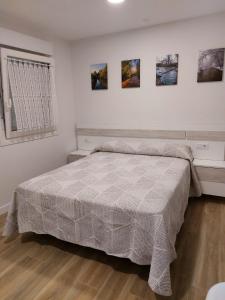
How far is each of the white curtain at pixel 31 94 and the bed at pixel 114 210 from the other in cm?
97

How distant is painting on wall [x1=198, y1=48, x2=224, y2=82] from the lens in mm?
2918

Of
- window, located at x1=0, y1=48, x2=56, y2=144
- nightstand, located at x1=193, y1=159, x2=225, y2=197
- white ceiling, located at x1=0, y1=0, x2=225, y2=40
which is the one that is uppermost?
white ceiling, located at x1=0, y1=0, x2=225, y2=40

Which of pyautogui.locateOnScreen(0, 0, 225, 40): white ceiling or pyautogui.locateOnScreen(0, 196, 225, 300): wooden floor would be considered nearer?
pyautogui.locateOnScreen(0, 196, 225, 300): wooden floor

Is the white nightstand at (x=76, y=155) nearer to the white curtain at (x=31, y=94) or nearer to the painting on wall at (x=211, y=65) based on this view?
the white curtain at (x=31, y=94)

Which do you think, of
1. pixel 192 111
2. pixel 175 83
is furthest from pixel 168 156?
pixel 175 83

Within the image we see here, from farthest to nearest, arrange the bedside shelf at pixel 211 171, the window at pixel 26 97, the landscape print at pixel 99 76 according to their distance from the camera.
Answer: the landscape print at pixel 99 76, the bedside shelf at pixel 211 171, the window at pixel 26 97

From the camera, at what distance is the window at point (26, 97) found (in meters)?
2.76

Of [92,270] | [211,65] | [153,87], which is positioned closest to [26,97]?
[153,87]

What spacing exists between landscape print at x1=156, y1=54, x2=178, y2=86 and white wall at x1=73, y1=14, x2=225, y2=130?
0.07 metres

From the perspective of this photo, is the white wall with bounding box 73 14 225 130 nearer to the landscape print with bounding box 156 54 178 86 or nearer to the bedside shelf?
the landscape print with bounding box 156 54 178 86

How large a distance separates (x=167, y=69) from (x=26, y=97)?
78.3 inches

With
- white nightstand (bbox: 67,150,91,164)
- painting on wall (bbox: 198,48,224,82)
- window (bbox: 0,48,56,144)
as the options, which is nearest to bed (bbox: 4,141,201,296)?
window (bbox: 0,48,56,144)

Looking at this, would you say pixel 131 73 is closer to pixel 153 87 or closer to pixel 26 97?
pixel 153 87

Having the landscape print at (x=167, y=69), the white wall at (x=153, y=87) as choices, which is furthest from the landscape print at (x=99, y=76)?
the landscape print at (x=167, y=69)
